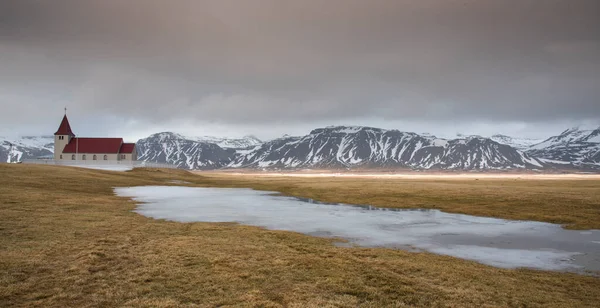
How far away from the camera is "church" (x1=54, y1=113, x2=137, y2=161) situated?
429 feet

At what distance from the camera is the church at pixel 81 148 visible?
429ft

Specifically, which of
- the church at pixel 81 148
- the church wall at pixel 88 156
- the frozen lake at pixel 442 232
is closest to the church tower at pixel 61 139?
the church at pixel 81 148

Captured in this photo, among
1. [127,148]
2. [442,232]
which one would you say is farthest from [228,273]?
[127,148]

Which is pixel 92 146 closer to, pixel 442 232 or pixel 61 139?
pixel 61 139

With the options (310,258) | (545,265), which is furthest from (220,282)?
(545,265)

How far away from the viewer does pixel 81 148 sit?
433 feet

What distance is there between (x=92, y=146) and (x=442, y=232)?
135184 mm

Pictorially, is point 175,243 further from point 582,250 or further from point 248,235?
point 582,250

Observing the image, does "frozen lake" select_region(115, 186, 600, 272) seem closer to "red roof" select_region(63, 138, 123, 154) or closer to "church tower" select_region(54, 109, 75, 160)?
"red roof" select_region(63, 138, 123, 154)

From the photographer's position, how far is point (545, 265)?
1848cm

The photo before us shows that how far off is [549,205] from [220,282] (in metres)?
44.0

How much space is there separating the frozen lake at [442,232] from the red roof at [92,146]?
4218 inches

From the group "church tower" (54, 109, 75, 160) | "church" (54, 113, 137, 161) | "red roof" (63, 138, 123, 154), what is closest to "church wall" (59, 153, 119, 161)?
"church" (54, 113, 137, 161)

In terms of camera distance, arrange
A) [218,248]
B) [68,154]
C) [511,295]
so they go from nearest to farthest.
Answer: [511,295] < [218,248] < [68,154]
